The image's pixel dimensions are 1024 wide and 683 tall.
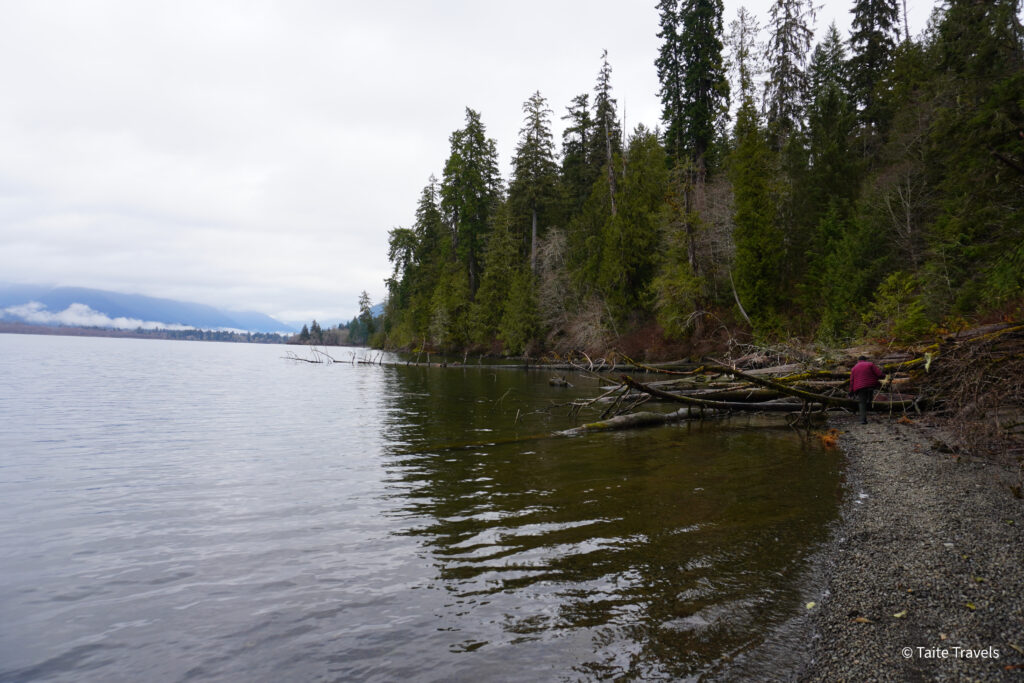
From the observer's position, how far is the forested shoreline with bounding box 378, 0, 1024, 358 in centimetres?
1703

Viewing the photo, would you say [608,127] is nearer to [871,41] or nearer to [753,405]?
[871,41]

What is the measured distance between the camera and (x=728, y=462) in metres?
10.3

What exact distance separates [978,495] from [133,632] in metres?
10.3

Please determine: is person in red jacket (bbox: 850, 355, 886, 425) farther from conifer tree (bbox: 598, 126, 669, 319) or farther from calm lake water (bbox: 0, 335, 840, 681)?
conifer tree (bbox: 598, 126, 669, 319)

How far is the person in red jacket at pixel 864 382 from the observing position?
13055 mm

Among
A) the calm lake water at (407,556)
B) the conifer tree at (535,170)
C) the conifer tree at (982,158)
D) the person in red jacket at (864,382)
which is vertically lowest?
the calm lake water at (407,556)

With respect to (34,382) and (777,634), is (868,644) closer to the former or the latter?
(777,634)

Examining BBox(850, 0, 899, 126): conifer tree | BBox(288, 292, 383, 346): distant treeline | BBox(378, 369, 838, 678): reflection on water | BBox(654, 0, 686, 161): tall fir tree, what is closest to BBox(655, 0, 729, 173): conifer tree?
BBox(654, 0, 686, 161): tall fir tree

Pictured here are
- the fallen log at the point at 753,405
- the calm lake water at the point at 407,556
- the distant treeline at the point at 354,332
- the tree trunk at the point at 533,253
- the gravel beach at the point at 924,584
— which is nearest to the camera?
the gravel beach at the point at 924,584

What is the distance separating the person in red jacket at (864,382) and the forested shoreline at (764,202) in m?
3.06

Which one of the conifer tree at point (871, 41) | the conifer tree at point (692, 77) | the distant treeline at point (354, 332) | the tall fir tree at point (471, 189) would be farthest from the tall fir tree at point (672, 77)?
the distant treeline at point (354, 332)

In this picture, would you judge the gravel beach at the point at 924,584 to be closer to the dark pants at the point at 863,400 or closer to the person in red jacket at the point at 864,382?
the person in red jacket at the point at 864,382

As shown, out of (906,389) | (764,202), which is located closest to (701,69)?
(764,202)

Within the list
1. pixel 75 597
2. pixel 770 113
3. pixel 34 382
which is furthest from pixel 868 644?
pixel 770 113
